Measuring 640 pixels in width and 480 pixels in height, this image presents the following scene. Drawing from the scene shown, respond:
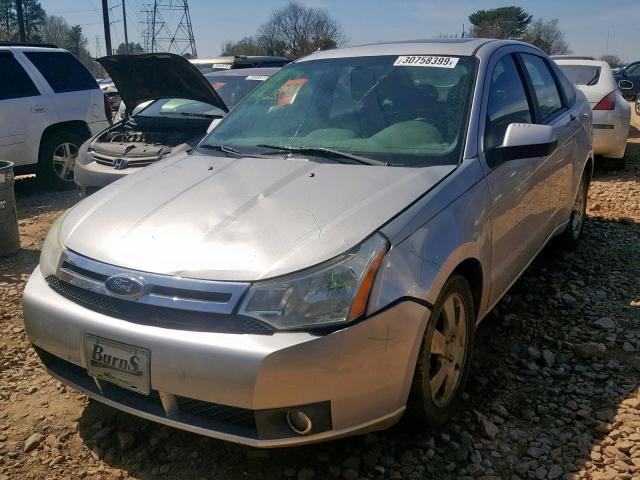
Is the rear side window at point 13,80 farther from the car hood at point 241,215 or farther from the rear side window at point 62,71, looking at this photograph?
the car hood at point 241,215

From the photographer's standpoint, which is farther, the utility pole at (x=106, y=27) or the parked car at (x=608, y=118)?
the utility pole at (x=106, y=27)

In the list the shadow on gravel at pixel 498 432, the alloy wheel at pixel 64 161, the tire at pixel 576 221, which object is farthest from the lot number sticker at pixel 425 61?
the alloy wheel at pixel 64 161

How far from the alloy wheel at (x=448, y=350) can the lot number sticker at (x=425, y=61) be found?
55.4 inches

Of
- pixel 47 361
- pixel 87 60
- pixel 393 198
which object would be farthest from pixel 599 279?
pixel 87 60

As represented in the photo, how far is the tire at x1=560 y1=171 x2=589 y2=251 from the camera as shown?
491 cm

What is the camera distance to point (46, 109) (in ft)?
26.0

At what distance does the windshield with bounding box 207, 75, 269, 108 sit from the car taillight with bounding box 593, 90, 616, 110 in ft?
14.4

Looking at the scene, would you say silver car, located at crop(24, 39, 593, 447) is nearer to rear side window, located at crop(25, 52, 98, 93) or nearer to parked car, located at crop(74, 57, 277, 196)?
parked car, located at crop(74, 57, 277, 196)

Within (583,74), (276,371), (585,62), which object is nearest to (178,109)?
(276,371)

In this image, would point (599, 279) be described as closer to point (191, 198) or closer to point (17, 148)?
point (191, 198)

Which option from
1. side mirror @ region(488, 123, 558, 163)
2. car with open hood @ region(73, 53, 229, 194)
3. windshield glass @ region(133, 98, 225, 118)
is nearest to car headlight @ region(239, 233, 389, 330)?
side mirror @ region(488, 123, 558, 163)

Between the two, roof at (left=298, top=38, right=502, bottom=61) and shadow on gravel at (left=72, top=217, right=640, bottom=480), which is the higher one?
roof at (left=298, top=38, right=502, bottom=61)

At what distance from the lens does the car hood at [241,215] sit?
7.50ft

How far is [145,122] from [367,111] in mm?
3854
